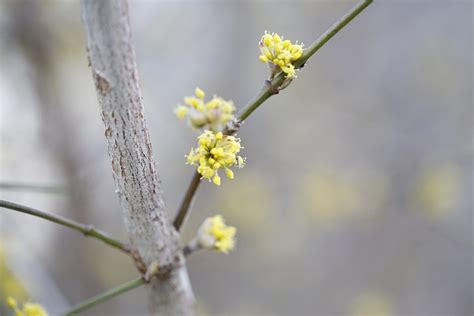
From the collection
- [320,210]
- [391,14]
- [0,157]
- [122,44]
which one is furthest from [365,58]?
[122,44]

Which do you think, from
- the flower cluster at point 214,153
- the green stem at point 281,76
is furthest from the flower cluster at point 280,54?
the flower cluster at point 214,153

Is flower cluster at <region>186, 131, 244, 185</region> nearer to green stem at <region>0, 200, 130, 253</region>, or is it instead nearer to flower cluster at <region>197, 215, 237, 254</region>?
flower cluster at <region>197, 215, 237, 254</region>

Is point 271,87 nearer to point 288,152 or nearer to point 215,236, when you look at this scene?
point 215,236

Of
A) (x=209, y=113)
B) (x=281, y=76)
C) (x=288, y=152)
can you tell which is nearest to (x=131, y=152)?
(x=209, y=113)

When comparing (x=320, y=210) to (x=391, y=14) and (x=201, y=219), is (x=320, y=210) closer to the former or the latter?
(x=201, y=219)

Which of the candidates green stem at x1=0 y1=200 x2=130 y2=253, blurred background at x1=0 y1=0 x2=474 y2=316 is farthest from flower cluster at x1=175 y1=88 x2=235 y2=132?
blurred background at x1=0 y1=0 x2=474 y2=316

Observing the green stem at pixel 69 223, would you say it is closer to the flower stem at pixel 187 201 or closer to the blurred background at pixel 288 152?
the flower stem at pixel 187 201
